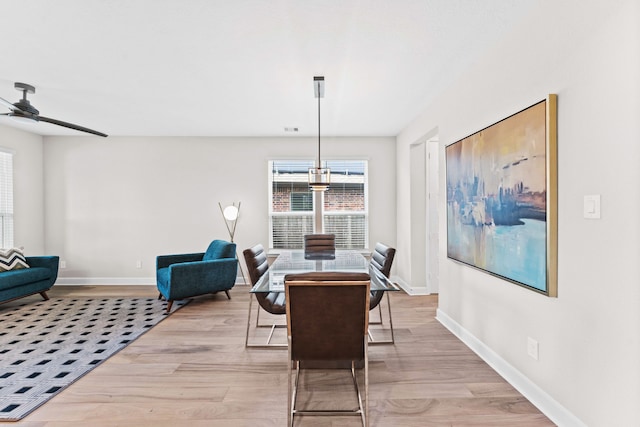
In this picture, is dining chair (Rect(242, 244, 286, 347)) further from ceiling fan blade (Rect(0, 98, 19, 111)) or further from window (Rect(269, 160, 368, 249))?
ceiling fan blade (Rect(0, 98, 19, 111))

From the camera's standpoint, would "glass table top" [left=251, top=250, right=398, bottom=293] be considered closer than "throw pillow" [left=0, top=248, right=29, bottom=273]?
Yes

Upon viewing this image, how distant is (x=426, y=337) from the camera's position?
320 cm

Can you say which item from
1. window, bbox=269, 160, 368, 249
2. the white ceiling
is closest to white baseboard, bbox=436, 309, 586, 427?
the white ceiling

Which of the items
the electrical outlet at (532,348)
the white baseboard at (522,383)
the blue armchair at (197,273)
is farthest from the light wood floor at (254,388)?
the blue armchair at (197,273)

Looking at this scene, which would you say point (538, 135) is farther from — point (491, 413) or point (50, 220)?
point (50, 220)

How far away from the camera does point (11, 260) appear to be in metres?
4.34

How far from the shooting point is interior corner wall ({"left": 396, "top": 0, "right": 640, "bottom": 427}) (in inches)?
56.9

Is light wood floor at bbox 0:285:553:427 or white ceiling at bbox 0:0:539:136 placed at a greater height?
white ceiling at bbox 0:0:539:136

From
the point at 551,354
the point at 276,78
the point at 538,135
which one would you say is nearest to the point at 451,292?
the point at 551,354

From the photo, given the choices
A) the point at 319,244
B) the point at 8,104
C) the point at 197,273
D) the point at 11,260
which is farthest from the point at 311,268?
the point at 11,260

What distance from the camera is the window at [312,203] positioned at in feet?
18.4

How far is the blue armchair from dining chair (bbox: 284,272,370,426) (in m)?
2.76

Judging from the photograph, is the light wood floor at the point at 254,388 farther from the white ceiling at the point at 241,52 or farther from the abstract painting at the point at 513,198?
the white ceiling at the point at 241,52

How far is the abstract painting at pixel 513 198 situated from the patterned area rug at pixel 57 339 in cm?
329
